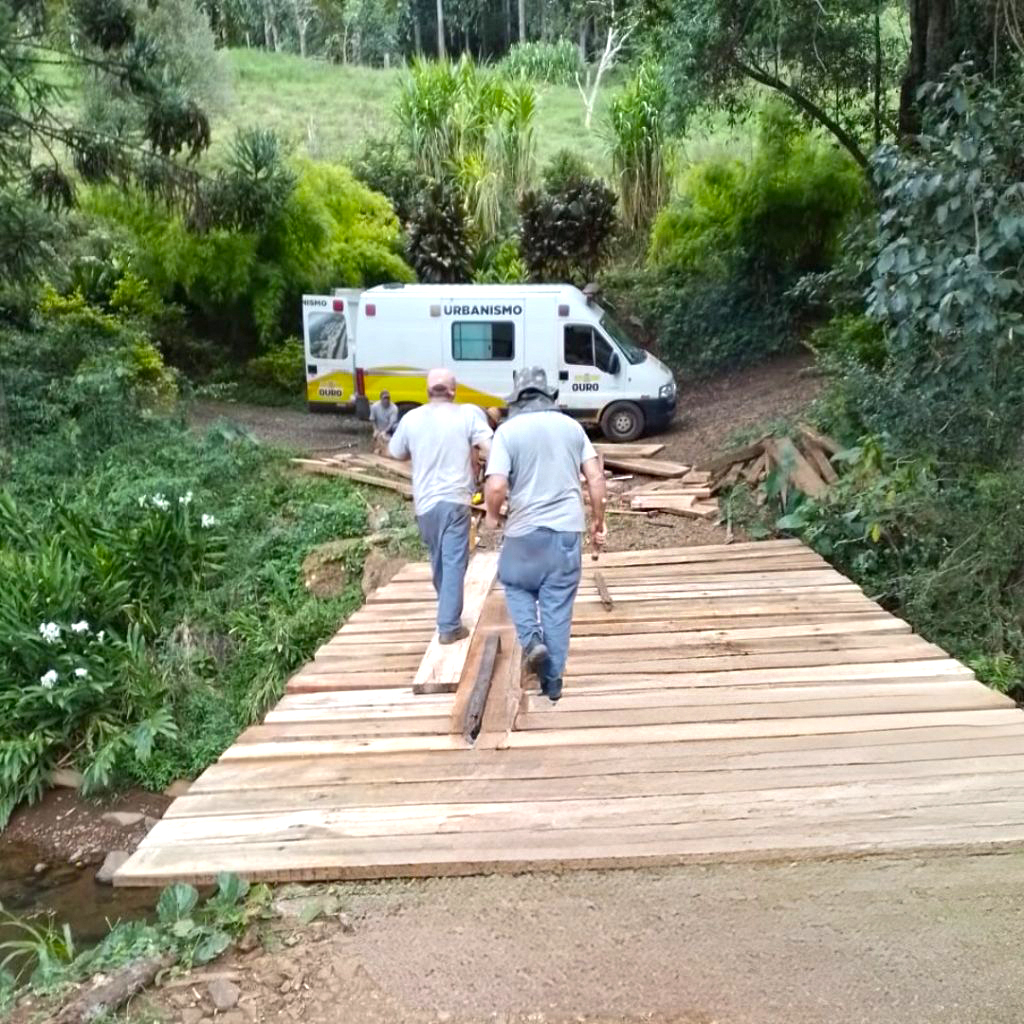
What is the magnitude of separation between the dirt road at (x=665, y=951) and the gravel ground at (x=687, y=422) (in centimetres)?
704

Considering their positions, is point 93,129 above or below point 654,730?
above

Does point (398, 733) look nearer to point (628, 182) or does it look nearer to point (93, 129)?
point (93, 129)

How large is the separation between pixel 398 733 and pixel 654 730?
1.28 m

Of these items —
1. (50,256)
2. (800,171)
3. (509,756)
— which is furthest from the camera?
(800,171)

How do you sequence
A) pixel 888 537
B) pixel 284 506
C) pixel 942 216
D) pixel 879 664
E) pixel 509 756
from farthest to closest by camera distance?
pixel 284 506
pixel 888 537
pixel 942 216
pixel 879 664
pixel 509 756

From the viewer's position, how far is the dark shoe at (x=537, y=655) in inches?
214

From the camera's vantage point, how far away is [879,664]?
6059 mm

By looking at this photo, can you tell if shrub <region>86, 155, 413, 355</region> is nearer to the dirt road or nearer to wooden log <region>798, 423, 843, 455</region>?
wooden log <region>798, 423, 843, 455</region>

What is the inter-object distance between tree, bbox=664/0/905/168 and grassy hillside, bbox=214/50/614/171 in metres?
9.52

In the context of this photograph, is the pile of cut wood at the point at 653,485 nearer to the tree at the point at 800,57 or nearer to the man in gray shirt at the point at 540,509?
the tree at the point at 800,57

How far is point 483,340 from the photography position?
1666 centimetres

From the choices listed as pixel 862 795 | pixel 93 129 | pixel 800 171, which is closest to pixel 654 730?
pixel 862 795

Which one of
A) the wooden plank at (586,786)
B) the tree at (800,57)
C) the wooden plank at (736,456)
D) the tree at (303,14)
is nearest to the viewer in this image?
the wooden plank at (586,786)

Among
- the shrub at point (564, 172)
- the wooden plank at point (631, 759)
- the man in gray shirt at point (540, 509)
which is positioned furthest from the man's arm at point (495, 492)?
the shrub at point (564, 172)
